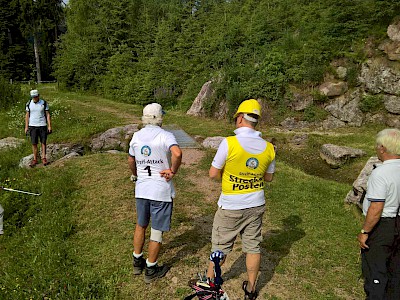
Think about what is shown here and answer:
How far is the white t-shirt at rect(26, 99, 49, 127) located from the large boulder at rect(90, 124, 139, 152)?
4.45 m

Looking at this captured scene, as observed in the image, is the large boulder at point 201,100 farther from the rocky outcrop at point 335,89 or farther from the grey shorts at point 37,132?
the grey shorts at point 37,132

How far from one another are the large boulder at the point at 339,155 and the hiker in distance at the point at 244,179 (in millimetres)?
9455

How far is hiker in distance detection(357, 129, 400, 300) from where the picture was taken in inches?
130

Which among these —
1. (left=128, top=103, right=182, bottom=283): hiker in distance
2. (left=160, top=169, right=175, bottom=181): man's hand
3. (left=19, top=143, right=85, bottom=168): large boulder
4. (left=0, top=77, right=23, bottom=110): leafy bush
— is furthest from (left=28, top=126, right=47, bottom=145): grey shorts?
(left=0, top=77, right=23, bottom=110): leafy bush

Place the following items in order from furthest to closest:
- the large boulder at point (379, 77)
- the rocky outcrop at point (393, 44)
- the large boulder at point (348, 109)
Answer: the large boulder at point (348, 109) < the rocky outcrop at point (393, 44) < the large boulder at point (379, 77)

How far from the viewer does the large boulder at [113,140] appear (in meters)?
13.8

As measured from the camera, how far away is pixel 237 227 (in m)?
3.86

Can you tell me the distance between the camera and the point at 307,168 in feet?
41.2

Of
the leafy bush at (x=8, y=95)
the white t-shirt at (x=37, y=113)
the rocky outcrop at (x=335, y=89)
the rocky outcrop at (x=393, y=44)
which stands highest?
the rocky outcrop at (x=393, y=44)

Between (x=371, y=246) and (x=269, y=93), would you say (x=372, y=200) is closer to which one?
(x=371, y=246)

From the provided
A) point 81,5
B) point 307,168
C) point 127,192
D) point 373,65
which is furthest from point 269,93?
point 81,5

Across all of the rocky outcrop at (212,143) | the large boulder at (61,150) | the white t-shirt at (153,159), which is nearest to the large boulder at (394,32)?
the rocky outcrop at (212,143)

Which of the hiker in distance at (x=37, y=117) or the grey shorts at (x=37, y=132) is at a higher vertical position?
the hiker in distance at (x=37, y=117)

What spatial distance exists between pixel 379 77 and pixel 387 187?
1532cm
